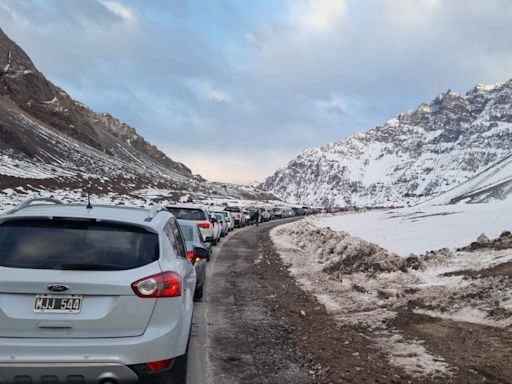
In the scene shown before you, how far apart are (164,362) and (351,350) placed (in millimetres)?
3271

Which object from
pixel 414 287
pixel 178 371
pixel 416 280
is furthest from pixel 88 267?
pixel 416 280

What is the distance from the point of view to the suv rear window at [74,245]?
161 inches

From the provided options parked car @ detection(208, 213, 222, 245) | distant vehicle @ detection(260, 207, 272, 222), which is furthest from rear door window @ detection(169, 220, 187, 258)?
distant vehicle @ detection(260, 207, 272, 222)

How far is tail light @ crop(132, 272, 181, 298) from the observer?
4094mm

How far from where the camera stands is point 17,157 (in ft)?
302

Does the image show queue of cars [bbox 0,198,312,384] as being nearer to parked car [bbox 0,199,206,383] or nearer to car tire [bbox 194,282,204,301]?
parked car [bbox 0,199,206,383]

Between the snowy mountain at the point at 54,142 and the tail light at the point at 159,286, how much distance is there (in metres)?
79.2

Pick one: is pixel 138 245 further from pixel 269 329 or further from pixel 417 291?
pixel 417 291

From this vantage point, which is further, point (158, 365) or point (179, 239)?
point (179, 239)

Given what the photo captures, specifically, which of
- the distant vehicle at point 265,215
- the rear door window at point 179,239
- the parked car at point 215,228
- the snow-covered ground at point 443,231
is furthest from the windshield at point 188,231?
the distant vehicle at point 265,215

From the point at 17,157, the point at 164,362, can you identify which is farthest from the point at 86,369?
the point at 17,157

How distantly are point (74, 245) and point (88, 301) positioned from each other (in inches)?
20.1

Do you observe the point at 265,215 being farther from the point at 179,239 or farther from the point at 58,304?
the point at 58,304

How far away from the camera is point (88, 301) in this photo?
3.97 metres
